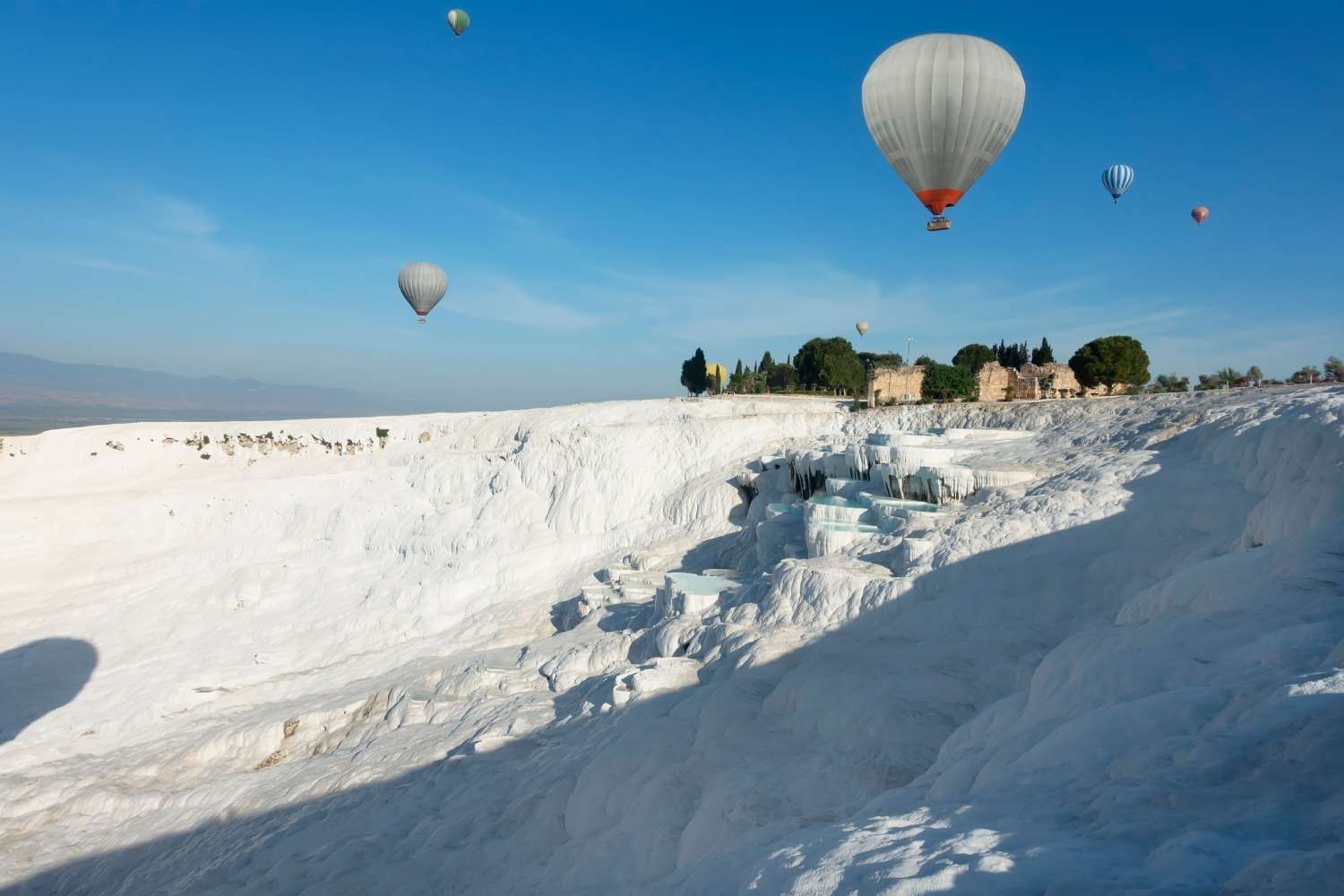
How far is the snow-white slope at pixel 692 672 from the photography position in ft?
15.8

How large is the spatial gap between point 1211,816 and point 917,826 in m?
1.61

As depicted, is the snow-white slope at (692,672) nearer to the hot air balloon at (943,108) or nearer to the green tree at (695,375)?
the hot air balloon at (943,108)

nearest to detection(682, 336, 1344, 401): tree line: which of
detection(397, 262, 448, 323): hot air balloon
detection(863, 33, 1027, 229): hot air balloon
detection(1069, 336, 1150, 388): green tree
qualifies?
detection(1069, 336, 1150, 388): green tree

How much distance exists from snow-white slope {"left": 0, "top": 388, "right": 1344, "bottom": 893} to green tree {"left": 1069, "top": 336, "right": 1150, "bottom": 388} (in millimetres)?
16701

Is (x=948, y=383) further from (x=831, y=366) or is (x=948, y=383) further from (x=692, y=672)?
(x=692, y=672)

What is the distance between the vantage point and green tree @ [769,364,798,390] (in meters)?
73.7

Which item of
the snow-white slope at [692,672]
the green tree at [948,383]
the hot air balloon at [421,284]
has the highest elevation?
the hot air balloon at [421,284]

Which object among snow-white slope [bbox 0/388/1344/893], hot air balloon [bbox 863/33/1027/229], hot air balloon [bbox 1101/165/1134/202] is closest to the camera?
snow-white slope [bbox 0/388/1344/893]

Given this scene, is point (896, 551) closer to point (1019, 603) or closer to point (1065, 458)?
point (1019, 603)

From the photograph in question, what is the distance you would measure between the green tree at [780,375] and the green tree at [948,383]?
29.5 m

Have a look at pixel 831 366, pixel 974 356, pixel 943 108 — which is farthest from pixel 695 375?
pixel 943 108

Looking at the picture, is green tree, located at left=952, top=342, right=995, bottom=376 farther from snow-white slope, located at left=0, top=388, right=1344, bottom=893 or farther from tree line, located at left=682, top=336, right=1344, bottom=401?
snow-white slope, located at left=0, top=388, right=1344, bottom=893

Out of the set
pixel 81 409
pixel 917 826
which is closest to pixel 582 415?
pixel 917 826

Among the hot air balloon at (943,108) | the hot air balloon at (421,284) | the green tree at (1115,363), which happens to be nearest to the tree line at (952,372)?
the green tree at (1115,363)
